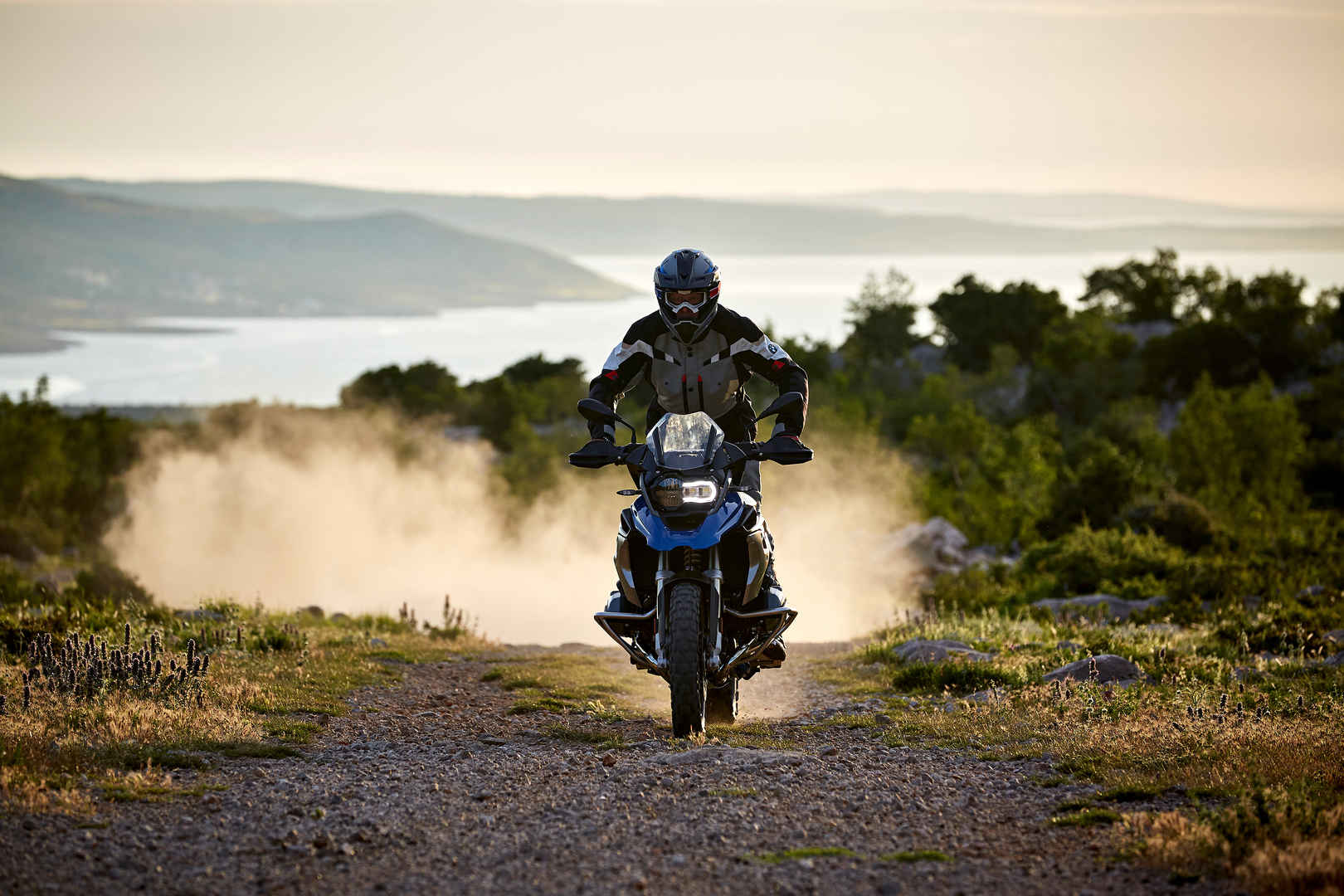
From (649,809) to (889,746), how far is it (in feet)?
9.67

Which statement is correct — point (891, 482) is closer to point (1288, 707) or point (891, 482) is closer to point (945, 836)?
point (1288, 707)

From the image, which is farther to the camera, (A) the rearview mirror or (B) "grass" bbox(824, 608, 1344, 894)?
(A) the rearview mirror

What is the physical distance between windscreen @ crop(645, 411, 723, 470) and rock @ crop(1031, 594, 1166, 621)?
505 inches

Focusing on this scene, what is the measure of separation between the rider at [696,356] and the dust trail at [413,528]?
17647 mm

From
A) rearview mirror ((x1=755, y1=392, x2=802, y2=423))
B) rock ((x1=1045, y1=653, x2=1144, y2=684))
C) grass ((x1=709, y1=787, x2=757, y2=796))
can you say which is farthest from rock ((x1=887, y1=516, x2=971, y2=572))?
grass ((x1=709, y1=787, x2=757, y2=796))

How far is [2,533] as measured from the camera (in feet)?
191

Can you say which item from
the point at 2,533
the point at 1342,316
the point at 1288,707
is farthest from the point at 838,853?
the point at 1342,316

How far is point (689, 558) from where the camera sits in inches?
399

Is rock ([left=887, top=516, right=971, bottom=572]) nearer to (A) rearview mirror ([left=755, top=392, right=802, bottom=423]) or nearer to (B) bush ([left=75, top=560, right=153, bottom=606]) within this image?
(B) bush ([left=75, top=560, right=153, bottom=606])

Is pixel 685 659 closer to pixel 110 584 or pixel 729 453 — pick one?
pixel 729 453

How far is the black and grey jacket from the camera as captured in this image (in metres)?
11.3

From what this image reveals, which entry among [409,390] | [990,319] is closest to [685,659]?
[409,390]

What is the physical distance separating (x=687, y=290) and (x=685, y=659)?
318cm

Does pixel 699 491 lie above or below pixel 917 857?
above
